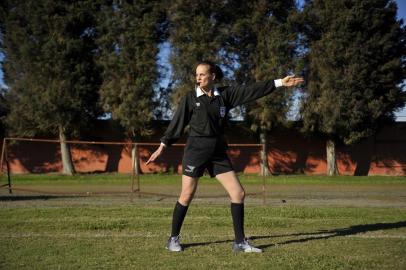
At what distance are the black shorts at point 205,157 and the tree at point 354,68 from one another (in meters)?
20.3

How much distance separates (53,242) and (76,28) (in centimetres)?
2264

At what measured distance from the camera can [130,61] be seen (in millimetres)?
26328

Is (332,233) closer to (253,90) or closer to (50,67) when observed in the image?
(253,90)

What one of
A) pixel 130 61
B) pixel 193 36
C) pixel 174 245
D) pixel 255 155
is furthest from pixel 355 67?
pixel 174 245

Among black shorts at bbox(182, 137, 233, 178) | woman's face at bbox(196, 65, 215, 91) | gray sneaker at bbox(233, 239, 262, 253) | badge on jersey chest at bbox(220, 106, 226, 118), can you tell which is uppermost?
woman's face at bbox(196, 65, 215, 91)

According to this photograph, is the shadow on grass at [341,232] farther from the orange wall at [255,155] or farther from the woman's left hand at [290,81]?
the orange wall at [255,155]

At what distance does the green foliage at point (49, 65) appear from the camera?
2606cm

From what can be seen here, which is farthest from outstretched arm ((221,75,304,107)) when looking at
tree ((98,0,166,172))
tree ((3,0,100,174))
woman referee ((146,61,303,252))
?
tree ((3,0,100,174))

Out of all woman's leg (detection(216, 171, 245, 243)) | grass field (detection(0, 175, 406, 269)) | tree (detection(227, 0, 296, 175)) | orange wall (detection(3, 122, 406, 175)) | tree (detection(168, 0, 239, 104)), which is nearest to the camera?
grass field (detection(0, 175, 406, 269))

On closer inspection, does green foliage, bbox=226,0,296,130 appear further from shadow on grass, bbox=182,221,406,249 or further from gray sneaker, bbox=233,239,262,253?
gray sneaker, bbox=233,239,262,253

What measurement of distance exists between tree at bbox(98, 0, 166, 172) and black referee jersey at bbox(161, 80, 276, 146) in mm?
20517

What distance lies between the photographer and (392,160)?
28812mm

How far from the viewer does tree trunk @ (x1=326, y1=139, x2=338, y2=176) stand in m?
27.5

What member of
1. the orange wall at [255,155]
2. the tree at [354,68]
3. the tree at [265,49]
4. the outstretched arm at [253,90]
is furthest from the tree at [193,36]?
the outstretched arm at [253,90]
